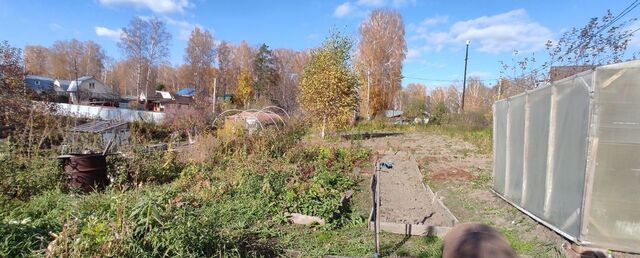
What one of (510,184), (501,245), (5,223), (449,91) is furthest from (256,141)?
(449,91)

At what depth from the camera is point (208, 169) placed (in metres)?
9.21

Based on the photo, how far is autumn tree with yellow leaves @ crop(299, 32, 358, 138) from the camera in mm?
18438

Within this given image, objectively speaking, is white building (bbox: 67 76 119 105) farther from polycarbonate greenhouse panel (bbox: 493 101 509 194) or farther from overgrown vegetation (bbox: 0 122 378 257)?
polycarbonate greenhouse panel (bbox: 493 101 509 194)

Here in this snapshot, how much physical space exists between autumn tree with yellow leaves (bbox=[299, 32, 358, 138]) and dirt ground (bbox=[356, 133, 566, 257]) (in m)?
6.12

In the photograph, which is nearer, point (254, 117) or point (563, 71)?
point (254, 117)

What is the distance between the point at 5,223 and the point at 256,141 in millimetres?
8019

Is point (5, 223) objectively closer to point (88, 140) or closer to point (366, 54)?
point (88, 140)

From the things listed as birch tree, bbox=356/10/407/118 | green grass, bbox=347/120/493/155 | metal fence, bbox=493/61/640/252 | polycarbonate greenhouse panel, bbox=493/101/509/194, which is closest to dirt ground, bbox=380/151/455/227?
polycarbonate greenhouse panel, bbox=493/101/509/194

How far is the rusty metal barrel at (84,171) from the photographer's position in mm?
7250

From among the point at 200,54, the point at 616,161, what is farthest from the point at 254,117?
the point at 200,54

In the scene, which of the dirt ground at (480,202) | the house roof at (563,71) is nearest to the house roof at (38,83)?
the dirt ground at (480,202)

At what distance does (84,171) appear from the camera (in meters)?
7.30

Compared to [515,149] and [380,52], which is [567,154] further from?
[380,52]

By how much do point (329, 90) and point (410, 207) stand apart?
39.3ft
